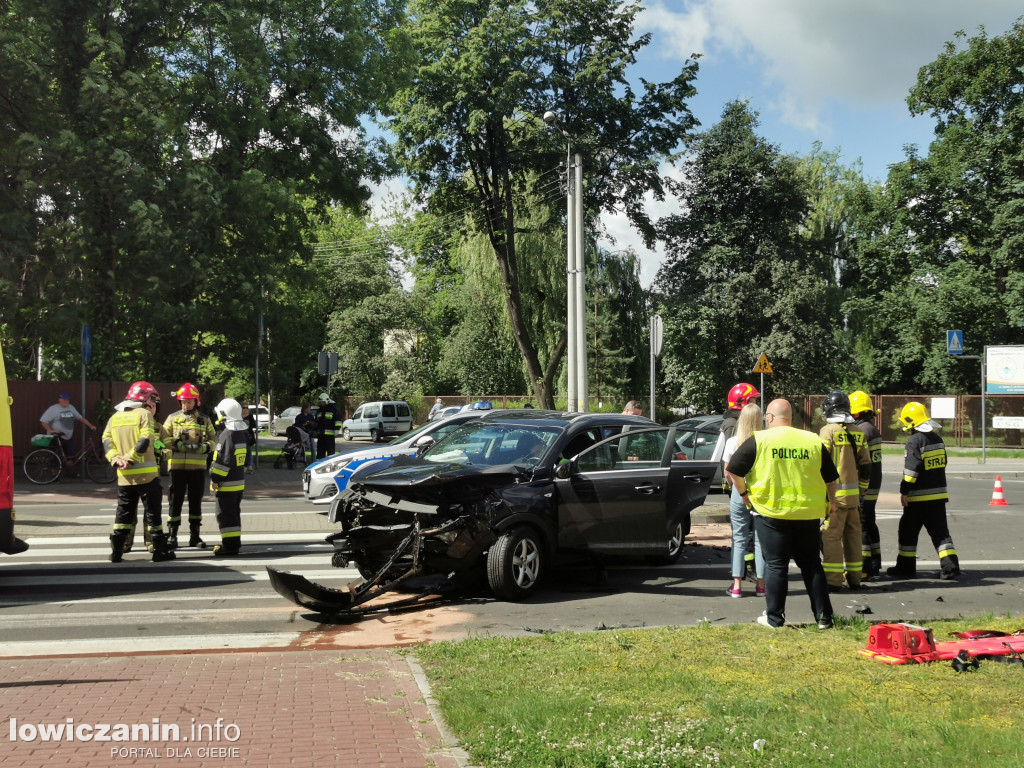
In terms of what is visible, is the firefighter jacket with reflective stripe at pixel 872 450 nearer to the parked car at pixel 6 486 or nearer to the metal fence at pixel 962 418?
the parked car at pixel 6 486

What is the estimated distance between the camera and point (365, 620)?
7797 mm

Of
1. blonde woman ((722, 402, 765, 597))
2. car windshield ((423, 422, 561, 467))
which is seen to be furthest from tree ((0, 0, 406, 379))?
blonde woman ((722, 402, 765, 597))

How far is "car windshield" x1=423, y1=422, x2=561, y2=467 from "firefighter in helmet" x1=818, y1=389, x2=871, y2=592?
2612 millimetres

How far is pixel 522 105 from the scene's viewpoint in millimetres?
35406

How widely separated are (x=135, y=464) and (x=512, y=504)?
14.2 feet

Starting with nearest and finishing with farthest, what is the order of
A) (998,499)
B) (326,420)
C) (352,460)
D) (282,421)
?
(352,460) < (998,499) < (326,420) < (282,421)

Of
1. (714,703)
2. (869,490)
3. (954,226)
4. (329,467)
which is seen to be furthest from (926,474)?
(954,226)

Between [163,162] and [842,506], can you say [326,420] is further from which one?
[842,506]

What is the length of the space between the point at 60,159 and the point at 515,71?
1854cm

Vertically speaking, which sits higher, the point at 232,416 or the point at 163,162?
the point at 163,162

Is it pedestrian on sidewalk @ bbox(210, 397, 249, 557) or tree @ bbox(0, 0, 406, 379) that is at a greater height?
tree @ bbox(0, 0, 406, 379)

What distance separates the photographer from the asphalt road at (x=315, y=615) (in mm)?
7242

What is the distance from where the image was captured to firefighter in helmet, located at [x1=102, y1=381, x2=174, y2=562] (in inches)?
396

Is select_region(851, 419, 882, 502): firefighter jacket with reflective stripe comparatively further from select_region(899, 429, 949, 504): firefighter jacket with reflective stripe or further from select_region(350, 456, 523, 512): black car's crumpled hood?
select_region(350, 456, 523, 512): black car's crumpled hood
